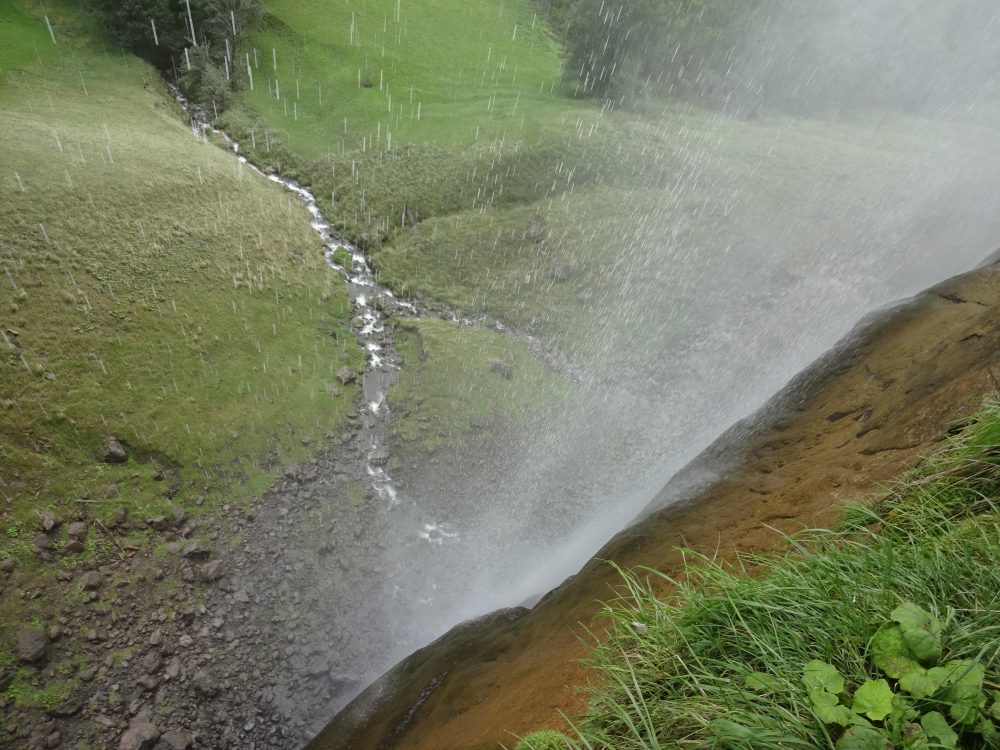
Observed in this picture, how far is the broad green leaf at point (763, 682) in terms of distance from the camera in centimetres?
299

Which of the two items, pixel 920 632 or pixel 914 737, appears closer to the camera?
pixel 914 737

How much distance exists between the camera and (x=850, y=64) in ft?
171

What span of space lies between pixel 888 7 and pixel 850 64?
5054 millimetres

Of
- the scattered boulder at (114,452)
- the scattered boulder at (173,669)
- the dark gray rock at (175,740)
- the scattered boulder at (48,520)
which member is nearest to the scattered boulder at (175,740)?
the dark gray rock at (175,740)

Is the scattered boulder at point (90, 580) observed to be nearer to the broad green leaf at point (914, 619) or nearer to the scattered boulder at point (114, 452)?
the scattered boulder at point (114, 452)

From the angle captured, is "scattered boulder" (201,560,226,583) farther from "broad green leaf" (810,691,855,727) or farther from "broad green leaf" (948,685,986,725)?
"broad green leaf" (948,685,986,725)

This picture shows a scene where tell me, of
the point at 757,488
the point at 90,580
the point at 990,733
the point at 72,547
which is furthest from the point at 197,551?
the point at 990,733

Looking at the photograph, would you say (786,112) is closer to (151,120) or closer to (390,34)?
(390,34)

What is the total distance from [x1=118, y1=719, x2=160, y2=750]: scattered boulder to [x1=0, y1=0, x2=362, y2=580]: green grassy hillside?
5521mm

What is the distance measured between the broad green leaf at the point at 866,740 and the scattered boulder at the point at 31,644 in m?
18.6

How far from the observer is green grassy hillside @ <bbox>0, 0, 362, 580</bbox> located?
17.3 m

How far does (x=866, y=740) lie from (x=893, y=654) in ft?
1.68

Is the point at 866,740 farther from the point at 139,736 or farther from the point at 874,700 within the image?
the point at 139,736

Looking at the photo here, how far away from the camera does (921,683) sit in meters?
2.45
